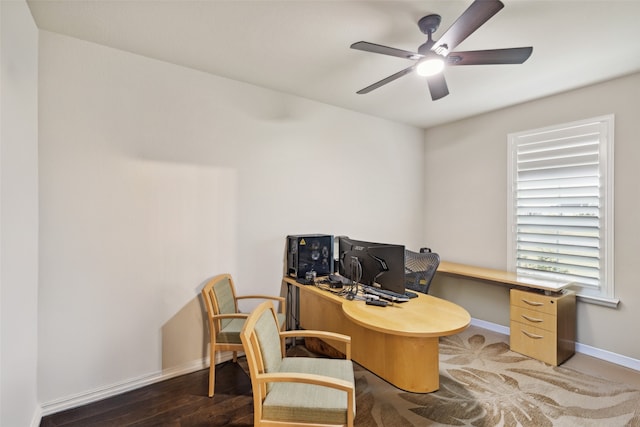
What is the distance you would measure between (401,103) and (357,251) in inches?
76.4

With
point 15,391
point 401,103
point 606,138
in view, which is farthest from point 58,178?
point 606,138

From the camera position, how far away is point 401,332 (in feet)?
5.89

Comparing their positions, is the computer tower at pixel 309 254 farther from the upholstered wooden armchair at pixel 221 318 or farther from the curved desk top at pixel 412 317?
the curved desk top at pixel 412 317

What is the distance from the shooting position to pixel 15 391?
5.27 feet

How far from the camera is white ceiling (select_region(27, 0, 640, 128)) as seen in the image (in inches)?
72.6

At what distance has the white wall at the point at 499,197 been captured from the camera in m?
2.76

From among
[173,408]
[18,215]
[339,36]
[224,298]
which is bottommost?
[173,408]

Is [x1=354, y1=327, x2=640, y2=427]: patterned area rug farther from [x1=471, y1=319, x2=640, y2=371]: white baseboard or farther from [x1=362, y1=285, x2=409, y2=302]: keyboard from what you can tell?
[x1=362, y1=285, x2=409, y2=302]: keyboard

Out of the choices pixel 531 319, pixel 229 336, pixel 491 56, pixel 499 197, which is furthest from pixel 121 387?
pixel 499 197

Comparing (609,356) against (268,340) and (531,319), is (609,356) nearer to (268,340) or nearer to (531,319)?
(531,319)

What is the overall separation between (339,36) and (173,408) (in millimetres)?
2919

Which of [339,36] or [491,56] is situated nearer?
[491,56]

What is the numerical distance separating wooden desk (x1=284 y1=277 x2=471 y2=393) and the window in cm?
176

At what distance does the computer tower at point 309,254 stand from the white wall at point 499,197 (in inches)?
77.2
